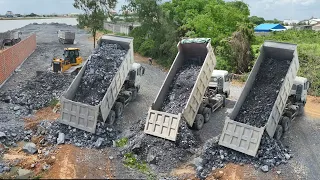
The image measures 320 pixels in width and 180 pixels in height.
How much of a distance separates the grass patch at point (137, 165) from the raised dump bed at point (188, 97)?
3.92 ft

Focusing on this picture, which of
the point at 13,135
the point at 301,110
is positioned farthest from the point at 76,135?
the point at 301,110

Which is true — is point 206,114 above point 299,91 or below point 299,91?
below

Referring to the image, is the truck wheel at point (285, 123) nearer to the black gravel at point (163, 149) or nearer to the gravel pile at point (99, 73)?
the black gravel at point (163, 149)

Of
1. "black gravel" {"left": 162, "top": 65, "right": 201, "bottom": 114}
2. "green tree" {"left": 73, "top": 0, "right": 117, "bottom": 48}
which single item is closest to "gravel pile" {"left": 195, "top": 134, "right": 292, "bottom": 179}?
"black gravel" {"left": 162, "top": 65, "right": 201, "bottom": 114}

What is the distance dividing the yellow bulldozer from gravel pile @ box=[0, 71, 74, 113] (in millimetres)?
726

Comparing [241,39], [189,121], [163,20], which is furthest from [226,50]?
[189,121]

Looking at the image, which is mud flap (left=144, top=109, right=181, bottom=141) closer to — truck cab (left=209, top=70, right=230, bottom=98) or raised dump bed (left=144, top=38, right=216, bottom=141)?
raised dump bed (left=144, top=38, right=216, bottom=141)

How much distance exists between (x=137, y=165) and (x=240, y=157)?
324 centimetres

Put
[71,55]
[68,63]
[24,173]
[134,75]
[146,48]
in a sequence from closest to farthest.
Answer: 1. [24,173]
2. [134,75]
3. [68,63]
4. [71,55]
5. [146,48]

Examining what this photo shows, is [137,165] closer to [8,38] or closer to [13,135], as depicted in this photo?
[13,135]

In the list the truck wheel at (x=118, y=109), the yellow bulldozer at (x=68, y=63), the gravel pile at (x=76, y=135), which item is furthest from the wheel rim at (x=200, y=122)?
the yellow bulldozer at (x=68, y=63)

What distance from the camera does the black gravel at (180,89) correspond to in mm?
13183

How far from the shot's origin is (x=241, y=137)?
11.3m

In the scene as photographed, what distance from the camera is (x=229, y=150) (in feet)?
37.9
